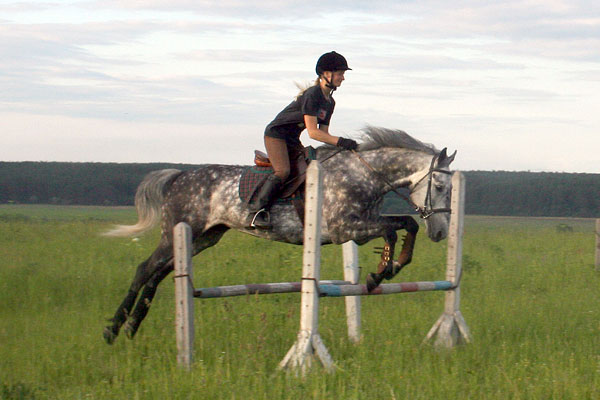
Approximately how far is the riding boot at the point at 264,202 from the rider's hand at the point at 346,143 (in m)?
0.72

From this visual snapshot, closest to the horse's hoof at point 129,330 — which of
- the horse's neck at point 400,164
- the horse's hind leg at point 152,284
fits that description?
the horse's hind leg at point 152,284

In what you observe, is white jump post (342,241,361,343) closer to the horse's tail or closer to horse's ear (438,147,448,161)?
horse's ear (438,147,448,161)

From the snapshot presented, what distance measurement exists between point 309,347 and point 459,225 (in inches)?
81.2

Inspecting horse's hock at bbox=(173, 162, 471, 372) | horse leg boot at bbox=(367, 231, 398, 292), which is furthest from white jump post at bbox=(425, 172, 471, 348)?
horse leg boot at bbox=(367, 231, 398, 292)

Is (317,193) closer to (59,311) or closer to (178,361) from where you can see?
(178,361)

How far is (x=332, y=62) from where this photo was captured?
7484mm

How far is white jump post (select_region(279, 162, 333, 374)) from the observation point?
6199 millimetres

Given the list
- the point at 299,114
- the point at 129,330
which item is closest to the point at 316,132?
the point at 299,114

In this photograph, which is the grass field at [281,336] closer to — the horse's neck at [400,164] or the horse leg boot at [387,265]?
the horse leg boot at [387,265]

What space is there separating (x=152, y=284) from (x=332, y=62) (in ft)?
10.2

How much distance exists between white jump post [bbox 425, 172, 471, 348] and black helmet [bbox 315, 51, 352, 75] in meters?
1.52

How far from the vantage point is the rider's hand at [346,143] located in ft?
25.4

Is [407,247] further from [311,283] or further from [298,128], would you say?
[298,128]

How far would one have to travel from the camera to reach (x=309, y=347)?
20.3 feet
